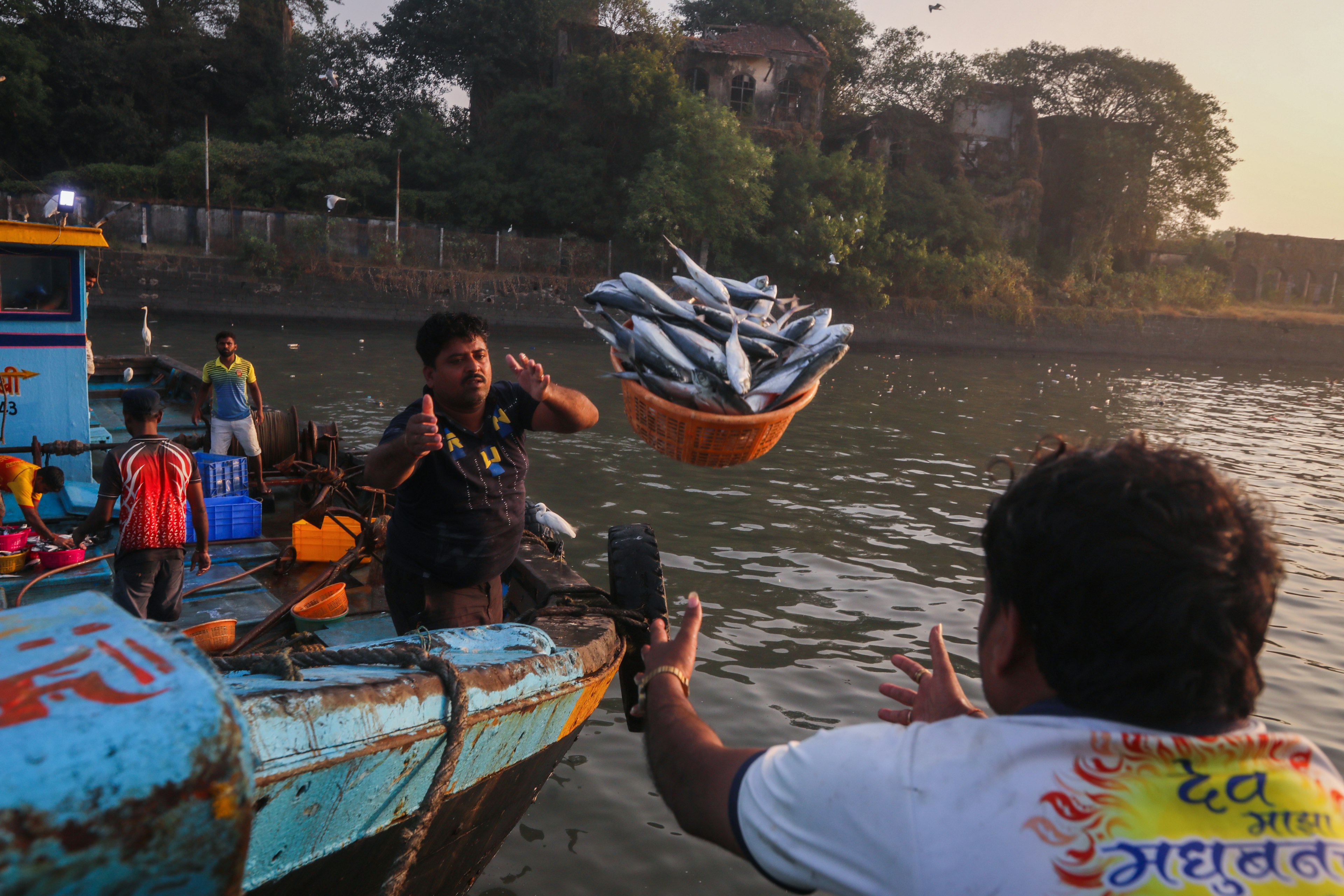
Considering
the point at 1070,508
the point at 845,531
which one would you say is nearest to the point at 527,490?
the point at 845,531

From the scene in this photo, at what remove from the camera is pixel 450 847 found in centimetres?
351

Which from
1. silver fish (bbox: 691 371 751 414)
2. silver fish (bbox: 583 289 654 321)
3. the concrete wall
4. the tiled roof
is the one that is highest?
the tiled roof

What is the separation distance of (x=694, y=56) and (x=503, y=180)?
10800mm

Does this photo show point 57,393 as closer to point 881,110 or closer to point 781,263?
point 781,263

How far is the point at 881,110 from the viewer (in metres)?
44.9

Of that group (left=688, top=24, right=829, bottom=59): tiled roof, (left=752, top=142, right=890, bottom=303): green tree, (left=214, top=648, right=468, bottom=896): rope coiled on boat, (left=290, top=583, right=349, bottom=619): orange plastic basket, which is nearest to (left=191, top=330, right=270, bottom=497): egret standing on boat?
(left=290, top=583, right=349, bottom=619): orange plastic basket

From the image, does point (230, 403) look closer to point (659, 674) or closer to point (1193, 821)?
point (659, 674)

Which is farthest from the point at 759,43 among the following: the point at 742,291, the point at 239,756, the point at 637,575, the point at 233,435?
the point at 239,756

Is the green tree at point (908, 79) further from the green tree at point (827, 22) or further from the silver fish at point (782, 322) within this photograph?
the silver fish at point (782, 322)

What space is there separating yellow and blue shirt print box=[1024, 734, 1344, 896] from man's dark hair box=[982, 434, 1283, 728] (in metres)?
0.07

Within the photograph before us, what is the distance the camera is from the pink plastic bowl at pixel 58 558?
5844mm

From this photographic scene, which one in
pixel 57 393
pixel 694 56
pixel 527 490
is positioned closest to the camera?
pixel 57 393

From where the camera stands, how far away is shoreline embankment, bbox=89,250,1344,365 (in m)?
28.3

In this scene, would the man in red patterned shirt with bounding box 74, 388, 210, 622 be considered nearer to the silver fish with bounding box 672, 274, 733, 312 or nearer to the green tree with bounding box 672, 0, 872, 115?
the silver fish with bounding box 672, 274, 733, 312
